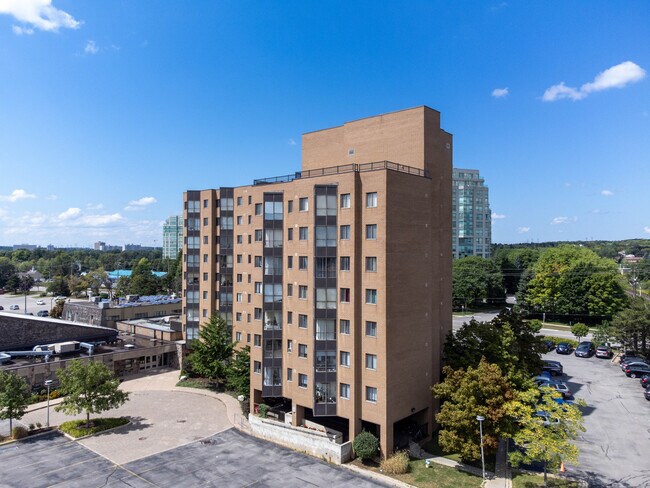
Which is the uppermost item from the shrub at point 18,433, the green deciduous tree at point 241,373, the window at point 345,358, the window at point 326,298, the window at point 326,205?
the window at point 326,205

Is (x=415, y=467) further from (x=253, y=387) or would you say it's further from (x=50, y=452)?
(x=50, y=452)

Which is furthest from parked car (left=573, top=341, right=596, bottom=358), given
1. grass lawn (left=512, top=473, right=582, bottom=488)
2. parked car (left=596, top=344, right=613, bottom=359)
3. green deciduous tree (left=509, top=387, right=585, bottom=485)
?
grass lawn (left=512, top=473, right=582, bottom=488)

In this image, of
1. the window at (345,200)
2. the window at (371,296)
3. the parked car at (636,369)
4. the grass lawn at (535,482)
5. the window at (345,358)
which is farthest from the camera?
the parked car at (636,369)

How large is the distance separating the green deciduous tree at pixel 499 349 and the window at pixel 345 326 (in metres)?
10.8

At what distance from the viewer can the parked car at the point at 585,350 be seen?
224 ft

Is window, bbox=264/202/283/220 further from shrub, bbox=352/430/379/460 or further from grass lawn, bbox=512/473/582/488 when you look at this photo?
grass lawn, bbox=512/473/582/488

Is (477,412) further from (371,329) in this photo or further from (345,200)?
(345,200)

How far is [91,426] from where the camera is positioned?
42156 mm

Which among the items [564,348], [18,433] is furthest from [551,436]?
[564,348]

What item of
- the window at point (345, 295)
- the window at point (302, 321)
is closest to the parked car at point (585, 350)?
the window at point (345, 295)

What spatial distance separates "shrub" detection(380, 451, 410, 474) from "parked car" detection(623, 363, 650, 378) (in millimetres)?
41237

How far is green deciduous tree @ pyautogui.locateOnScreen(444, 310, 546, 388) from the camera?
38.4m

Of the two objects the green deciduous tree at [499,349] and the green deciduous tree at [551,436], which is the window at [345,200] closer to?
the green deciduous tree at [499,349]

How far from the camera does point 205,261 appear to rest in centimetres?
6325
